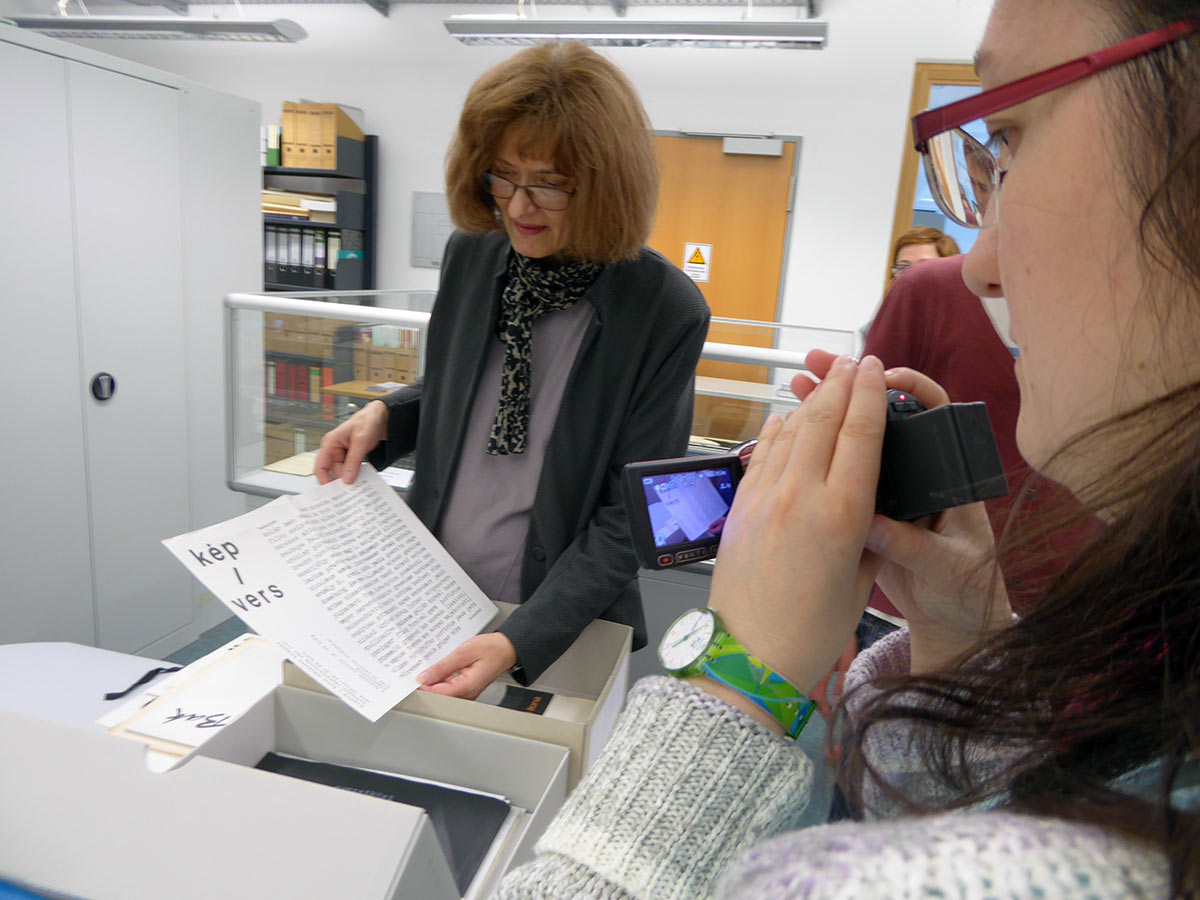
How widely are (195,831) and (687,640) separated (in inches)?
16.4

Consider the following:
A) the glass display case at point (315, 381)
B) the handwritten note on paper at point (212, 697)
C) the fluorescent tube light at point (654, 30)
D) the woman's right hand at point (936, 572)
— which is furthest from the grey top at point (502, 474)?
the fluorescent tube light at point (654, 30)

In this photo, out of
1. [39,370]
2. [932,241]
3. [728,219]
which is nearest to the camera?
[39,370]

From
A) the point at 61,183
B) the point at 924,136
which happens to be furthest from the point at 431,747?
the point at 61,183

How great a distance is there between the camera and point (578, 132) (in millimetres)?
1146

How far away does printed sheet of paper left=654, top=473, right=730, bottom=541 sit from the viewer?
0.68 metres

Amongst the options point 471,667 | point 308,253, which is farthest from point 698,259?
point 471,667

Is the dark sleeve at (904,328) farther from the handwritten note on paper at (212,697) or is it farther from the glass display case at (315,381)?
the handwritten note on paper at (212,697)

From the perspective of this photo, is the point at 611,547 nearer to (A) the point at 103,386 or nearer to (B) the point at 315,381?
(B) the point at 315,381

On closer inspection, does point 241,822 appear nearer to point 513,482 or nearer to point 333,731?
point 333,731

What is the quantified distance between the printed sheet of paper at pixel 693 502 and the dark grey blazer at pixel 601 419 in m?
0.42

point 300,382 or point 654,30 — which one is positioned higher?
point 654,30

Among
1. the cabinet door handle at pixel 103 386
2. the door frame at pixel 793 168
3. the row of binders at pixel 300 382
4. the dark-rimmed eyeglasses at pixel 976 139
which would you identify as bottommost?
the cabinet door handle at pixel 103 386

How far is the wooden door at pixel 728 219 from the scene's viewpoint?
17.1 feet

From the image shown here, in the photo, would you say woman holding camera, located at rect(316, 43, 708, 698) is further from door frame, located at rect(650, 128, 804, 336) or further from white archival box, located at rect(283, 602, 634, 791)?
door frame, located at rect(650, 128, 804, 336)
